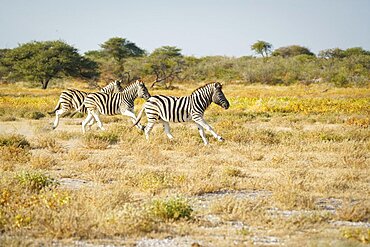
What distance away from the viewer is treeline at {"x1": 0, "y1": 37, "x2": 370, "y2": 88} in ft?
146

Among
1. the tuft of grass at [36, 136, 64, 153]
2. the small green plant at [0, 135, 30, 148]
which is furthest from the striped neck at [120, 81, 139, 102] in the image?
the small green plant at [0, 135, 30, 148]

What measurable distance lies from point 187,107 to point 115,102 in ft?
10.7

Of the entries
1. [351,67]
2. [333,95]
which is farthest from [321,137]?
[351,67]

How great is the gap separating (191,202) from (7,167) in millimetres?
4366

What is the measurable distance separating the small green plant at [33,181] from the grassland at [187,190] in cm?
2

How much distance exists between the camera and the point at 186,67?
6138 cm

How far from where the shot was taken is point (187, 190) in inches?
311

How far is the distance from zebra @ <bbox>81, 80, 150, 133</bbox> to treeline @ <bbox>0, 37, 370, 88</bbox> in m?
19.6

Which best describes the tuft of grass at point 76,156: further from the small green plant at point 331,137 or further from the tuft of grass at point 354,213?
the small green plant at point 331,137

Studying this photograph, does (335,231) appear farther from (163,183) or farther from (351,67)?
(351,67)

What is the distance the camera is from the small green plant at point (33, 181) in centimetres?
771

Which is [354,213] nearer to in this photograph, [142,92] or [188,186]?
[188,186]

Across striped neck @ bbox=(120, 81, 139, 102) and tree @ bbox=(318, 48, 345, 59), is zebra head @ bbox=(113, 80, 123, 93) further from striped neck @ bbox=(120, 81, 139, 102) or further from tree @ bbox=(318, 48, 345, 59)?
tree @ bbox=(318, 48, 345, 59)

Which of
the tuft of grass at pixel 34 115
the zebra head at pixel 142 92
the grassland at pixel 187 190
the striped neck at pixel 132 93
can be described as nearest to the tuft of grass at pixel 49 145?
the grassland at pixel 187 190
